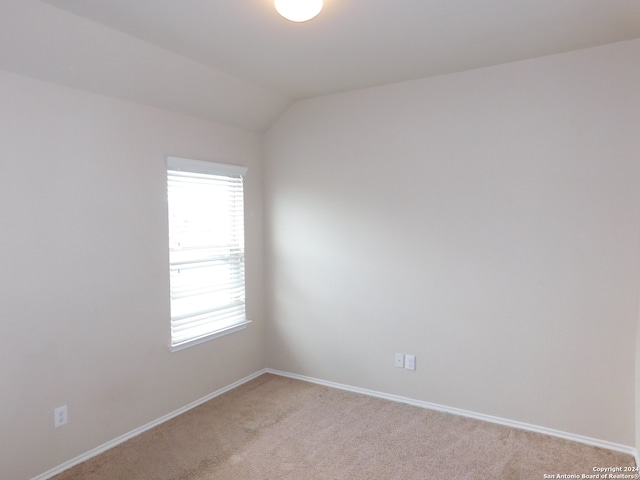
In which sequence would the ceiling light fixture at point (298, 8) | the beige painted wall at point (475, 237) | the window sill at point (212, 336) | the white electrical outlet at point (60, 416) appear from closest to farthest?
the ceiling light fixture at point (298, 8) → the white electrical outlet at point (60, 416) → the beige painted wall at point (475, 237) → the window sill at point (212, 336)

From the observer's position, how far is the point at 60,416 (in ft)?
8.29

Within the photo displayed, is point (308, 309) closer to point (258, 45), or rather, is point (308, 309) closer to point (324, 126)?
point (324, 126)

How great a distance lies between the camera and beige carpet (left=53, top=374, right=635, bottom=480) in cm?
251

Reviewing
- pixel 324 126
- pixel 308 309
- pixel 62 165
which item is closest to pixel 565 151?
pixel 324 126

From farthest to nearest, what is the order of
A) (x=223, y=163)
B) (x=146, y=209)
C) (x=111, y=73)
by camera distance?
(x=223, y=163) < (x=146, y=209) < (x=111, y=73)

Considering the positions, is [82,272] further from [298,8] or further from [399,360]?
[399,360]

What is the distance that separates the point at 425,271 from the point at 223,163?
1.93 metres

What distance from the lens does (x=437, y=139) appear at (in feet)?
10.6

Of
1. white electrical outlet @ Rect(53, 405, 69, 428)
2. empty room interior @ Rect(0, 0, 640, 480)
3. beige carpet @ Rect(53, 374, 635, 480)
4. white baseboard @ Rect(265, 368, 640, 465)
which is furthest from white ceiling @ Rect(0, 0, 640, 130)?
white baseboard @ Rect(265, 368, 640, 465)

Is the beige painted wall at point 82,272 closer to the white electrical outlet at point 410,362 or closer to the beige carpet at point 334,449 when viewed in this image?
the beige carpet at point 334,449

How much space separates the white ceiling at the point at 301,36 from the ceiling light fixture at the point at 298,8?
0.17 meters

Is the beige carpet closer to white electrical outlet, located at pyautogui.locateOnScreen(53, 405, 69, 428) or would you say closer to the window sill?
white electrical outlet, located at pyautogui.locateOnScreen(53, 405, 69, 428)

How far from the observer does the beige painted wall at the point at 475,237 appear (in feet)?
8.91

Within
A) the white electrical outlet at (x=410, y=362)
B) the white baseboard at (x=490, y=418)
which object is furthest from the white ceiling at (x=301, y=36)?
the white baseboard at (x=490, y=418)
